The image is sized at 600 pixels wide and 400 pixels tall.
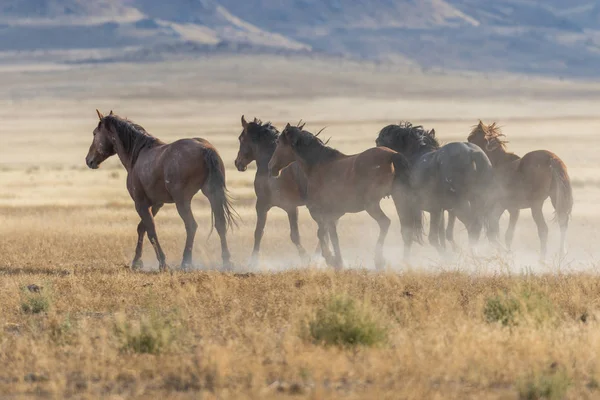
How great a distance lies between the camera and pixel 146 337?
8.38 metres

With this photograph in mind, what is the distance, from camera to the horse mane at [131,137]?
14914 mm

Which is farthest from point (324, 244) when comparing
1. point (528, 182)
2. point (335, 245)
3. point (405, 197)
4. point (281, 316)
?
point (281, 316)

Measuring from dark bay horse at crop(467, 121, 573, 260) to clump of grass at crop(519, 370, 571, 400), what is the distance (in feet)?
25.7

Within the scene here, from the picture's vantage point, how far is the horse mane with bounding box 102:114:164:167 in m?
14.9

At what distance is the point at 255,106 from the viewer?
9769cm

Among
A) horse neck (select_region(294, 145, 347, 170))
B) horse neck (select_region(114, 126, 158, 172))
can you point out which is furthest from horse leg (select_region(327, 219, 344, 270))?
horse neck (select_region(114, 126, 158, 172))

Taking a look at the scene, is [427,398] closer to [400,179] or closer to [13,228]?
[400,179]

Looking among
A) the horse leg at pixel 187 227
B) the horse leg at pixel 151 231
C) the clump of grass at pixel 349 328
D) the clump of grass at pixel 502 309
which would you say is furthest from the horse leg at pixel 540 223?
the clump of grass at pixel 349 328

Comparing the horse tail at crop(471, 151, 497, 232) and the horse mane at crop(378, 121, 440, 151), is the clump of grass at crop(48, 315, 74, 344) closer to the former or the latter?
the horse tail at crop(471, 151, 497, 232)

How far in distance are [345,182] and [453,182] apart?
143 centimetres

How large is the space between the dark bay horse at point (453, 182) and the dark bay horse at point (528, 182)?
0.52 meters

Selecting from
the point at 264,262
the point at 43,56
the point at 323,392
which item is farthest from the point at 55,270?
the point at 43,56

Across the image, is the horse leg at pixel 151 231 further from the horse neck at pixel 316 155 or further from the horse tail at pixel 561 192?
the horse tail at pixel 561 192

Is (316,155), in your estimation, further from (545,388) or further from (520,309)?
(545,388)
